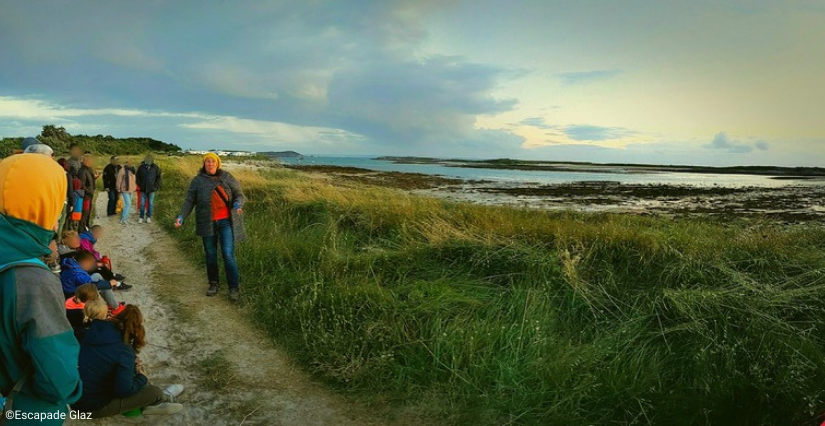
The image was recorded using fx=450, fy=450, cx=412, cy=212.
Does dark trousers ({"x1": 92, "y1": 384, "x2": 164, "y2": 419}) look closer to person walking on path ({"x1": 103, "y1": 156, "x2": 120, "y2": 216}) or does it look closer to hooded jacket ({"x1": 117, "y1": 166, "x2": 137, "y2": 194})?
hooded jacket ({"x1": 117, "y1": 166, "x2": 137, "y2": 194})

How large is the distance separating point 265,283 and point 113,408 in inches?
115

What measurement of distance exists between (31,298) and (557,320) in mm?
4521

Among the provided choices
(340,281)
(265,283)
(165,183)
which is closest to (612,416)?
(340,281)

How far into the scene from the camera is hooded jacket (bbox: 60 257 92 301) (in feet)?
16.5

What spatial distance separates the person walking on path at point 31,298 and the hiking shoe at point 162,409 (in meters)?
1.85

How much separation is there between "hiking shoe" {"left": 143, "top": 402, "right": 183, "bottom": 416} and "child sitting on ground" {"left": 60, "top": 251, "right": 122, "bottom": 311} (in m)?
2.22

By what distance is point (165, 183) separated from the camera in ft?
63.2

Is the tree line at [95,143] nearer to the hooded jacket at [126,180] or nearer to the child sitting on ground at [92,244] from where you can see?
the hooded jacket at [126,180]

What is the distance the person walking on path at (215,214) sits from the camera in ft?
20.2

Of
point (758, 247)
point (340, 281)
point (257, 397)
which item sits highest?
point (758, 247)

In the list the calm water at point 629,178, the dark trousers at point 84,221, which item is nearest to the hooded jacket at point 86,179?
the dark trousers at point 84,221

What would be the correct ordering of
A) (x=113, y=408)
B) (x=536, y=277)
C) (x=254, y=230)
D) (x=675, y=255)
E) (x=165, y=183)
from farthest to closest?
(x=165, y=183) → (x=254, y=230) → (x=675, y=255) → (x=536, y=277) → (x=113, y=408)

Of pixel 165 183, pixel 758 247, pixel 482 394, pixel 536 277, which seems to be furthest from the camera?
pixel 165 183

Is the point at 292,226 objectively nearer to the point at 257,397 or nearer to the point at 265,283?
the point at 265,283
